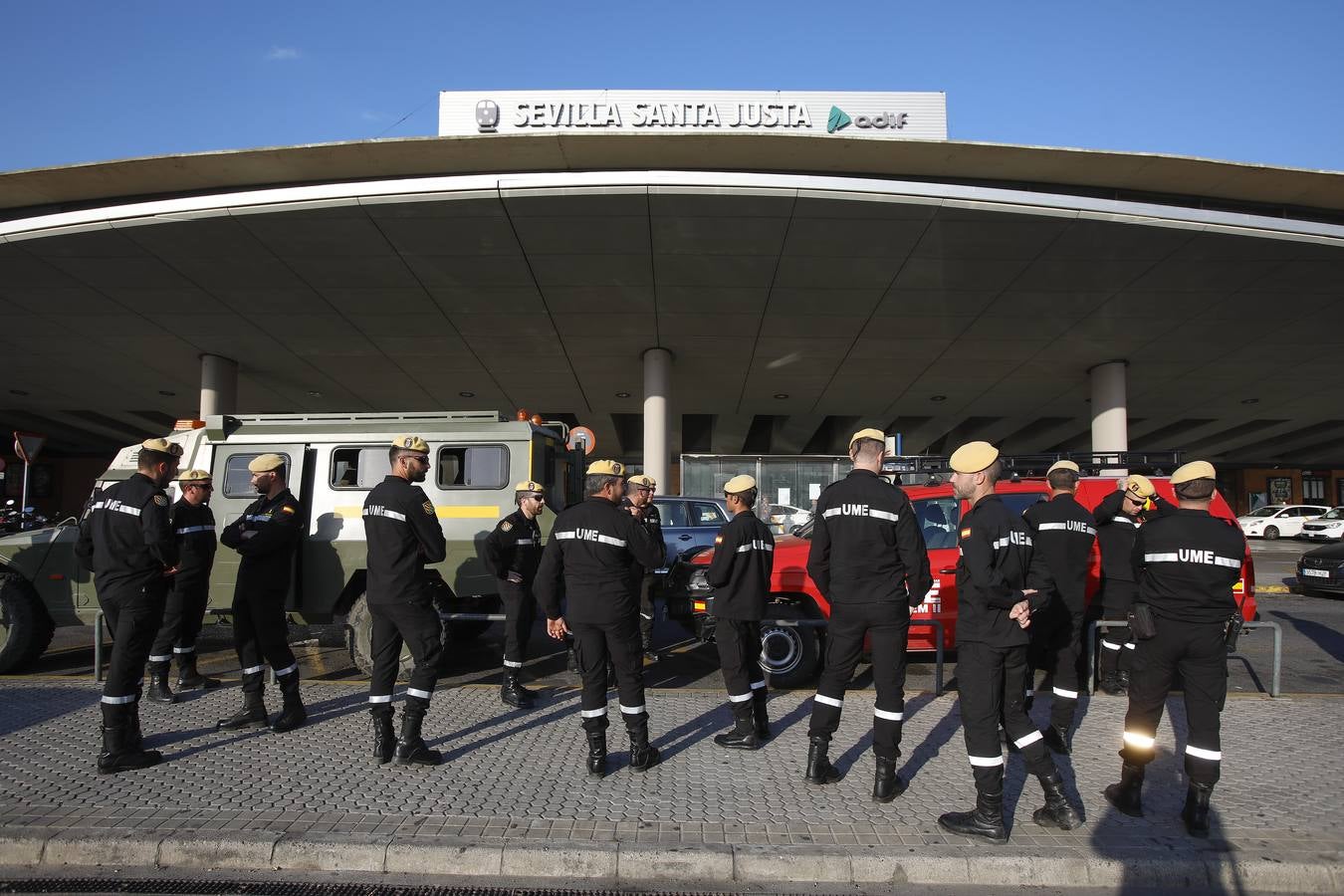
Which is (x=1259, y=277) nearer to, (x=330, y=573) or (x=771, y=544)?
(x=771, y=544)

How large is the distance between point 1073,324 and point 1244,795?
13958 millimetres

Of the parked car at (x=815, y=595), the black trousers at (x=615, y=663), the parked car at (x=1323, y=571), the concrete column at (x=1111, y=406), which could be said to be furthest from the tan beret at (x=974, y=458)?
the concrete column at (x=1111, y=406)

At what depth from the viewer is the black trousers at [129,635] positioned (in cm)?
461

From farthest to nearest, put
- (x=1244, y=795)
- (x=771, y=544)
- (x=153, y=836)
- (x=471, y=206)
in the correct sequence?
(x=471, y=206), (x=771, y=544), (x=1244, y=795), (x=153, y=836)

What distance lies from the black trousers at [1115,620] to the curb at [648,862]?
Answer: 297 cm

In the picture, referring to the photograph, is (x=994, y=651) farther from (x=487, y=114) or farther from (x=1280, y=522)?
(x=1280, y=522)

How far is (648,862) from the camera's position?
3508 millimetres

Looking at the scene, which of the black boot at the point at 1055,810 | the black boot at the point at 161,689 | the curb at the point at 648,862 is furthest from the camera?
the black boot at the point at 161,689

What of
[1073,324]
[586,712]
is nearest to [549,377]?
[1073,324]

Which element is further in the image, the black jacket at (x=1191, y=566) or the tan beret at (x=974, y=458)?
the tan beret at (x=974, y=458)

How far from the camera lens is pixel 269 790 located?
426 centimetres

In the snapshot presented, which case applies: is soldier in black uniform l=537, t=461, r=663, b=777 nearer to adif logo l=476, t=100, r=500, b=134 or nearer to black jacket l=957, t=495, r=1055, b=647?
black jacket l=957, t=495, r=1055, b=647

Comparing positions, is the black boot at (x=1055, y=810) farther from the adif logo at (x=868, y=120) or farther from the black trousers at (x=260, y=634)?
the adif logo at (x=868, y=120)

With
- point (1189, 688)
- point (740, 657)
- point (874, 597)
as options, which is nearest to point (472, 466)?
point (740, 657)
